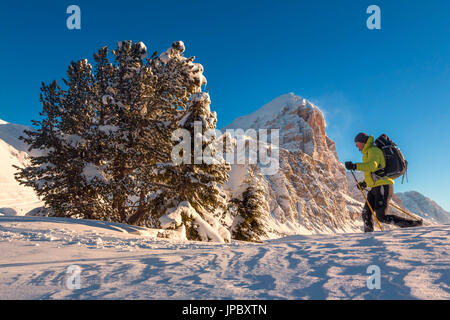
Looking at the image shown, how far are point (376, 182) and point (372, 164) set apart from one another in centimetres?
55

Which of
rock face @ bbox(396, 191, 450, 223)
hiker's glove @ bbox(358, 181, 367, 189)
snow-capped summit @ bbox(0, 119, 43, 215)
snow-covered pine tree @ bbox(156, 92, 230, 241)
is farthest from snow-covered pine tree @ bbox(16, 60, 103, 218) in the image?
rock face @ bbox(396, 191, 450, 223)

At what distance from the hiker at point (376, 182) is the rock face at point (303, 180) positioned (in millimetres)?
35717

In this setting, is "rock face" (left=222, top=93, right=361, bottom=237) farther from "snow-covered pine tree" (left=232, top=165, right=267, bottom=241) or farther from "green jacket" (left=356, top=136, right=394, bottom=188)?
"green jacket" (left=356, top=136, right=394, bottom=188)

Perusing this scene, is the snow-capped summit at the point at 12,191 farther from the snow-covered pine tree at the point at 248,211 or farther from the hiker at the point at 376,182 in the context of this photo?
the hiker at the point at 376,182

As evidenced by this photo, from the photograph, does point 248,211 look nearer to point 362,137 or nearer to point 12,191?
point 362,137

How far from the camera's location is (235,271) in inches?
118

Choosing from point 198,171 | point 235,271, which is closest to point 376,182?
point 235,271

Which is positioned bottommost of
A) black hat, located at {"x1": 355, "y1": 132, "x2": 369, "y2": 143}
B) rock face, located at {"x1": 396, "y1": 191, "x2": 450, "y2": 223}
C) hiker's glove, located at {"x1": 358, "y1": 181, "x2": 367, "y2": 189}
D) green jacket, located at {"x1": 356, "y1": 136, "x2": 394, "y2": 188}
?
rock face, located at {"x1": 396, "y1": 191, "x2": 450, "y2": 223}

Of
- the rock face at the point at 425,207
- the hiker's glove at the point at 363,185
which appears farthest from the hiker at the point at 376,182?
the rock face at the point at 425,207

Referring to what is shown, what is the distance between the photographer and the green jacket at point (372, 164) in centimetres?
606

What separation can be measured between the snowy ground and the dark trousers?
1.83 m

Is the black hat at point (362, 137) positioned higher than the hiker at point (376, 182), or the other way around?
the black hat at point (362, 137)

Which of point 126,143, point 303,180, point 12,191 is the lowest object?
point 12,191

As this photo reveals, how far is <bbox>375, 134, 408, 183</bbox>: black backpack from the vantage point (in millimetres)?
6113
